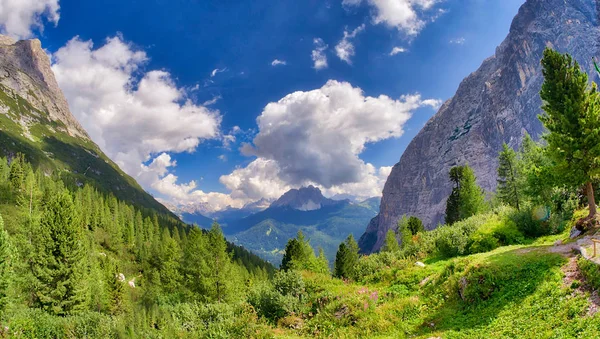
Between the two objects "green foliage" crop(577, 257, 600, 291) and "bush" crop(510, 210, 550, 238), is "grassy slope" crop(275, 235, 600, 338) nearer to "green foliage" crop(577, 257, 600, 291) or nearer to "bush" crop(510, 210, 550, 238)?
"green foliage" crop(577, 257, 600, 291)

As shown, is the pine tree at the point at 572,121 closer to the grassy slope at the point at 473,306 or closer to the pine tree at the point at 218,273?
the grassy slope at the point at 473,306

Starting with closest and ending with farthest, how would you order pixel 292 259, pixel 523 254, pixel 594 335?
pixel 594 335 < pixel 523 254 < pixel 292 259

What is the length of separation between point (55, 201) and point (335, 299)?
32917 mm

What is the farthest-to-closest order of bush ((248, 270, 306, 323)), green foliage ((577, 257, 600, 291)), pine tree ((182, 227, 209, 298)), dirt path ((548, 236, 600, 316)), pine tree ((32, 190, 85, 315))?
1. pine tree ((182, 227, 209, 298))
2. pine tree ((32, 190, 85, 315))
3. bush ((248, 270, 306, 323))
4. green foliage ((577, 257, 600, 291))
5. dirt path ((548, 236, 600, 316))

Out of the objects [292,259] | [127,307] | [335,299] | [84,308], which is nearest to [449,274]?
[335,299]

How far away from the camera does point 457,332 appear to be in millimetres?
13336

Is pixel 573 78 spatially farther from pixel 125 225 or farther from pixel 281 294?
pixel 125 225

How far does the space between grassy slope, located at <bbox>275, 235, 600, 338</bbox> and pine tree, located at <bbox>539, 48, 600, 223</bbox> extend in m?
7.42

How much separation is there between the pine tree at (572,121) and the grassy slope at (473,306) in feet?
24.4

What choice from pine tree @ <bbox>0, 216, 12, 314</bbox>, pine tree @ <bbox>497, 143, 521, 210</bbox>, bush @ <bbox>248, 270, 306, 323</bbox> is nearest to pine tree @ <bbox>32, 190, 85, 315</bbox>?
pine tree @ <bbox>0, 216, 12, 314</bbox>

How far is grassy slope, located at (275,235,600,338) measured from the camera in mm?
11367

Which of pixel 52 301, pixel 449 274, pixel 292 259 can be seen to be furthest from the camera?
pixel 292 259

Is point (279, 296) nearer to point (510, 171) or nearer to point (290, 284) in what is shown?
point (290, 284)

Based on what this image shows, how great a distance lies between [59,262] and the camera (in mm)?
32531
